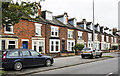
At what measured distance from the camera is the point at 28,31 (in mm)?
20375

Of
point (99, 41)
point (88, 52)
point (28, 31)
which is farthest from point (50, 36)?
point (99, 41)

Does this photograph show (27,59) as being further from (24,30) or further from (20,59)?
(24,30)

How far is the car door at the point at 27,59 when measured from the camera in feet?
34.5

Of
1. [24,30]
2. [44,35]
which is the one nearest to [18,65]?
[24,30]

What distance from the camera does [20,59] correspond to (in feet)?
33.7

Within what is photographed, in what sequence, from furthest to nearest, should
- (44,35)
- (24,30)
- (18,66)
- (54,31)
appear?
(54,31) < (44,35) < (24,30) < (18,66)

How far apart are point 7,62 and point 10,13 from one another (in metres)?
3.35

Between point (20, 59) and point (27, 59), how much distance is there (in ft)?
1.90

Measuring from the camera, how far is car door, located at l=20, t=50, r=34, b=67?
1051cm

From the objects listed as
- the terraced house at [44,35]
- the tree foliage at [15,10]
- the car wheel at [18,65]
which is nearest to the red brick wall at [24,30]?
the terraced house at [44,35]

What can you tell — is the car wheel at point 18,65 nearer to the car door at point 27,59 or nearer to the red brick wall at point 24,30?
the car door at point 27,59

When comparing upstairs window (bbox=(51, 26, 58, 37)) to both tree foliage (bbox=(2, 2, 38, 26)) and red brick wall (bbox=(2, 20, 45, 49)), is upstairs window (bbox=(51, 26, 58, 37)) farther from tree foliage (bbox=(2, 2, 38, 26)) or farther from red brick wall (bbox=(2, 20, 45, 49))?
tree foliage (bbox=(2, 2, 38, 26))

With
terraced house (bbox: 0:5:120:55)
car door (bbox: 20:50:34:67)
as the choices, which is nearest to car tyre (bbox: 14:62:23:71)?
car door (bbox: 20:50:34:67)

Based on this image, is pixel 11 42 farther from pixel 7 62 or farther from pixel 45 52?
pixel 7 62
